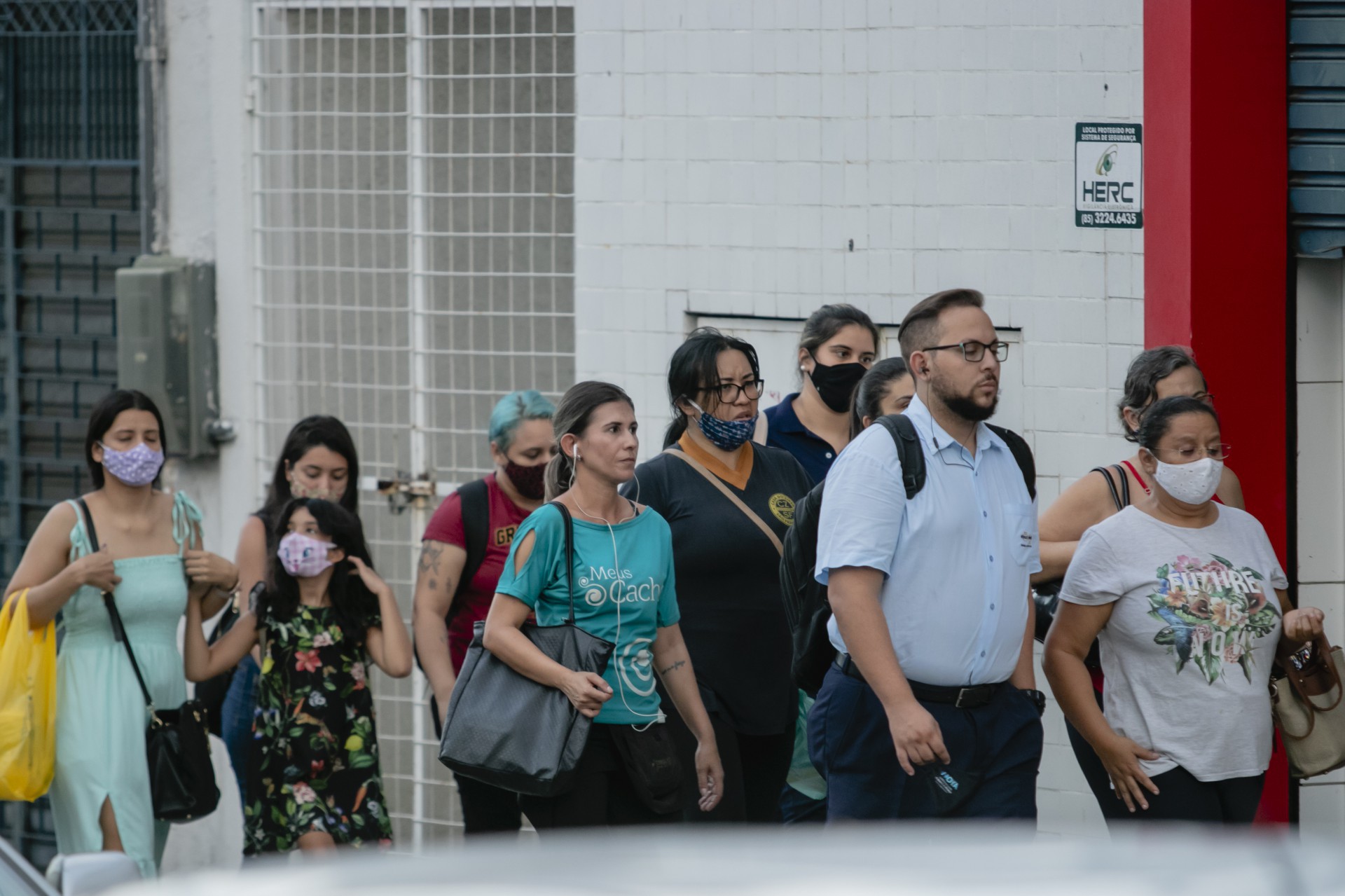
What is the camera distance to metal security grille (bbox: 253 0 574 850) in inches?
320

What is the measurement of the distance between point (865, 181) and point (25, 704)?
3.80 metres

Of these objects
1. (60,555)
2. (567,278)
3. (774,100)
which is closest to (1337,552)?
(774,100)

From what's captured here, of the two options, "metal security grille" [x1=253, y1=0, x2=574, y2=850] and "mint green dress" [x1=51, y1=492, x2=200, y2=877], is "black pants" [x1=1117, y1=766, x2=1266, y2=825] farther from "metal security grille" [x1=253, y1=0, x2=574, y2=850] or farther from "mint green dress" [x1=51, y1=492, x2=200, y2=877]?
"metal security grille" [x1=253, y1=0, x2=574, y2=850]

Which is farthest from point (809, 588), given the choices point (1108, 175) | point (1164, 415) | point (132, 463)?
point (132, 463)

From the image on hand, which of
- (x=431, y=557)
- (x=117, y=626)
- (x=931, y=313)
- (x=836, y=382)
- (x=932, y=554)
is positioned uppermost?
(x=931, y=313)

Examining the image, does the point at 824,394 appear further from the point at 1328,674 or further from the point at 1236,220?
the point at 1328,674

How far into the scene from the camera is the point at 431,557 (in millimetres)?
6227

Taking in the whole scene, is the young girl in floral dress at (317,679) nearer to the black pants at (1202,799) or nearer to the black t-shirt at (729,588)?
the black t-shirt at (729,588)

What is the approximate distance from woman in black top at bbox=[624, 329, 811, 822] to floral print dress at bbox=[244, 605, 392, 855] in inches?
50.4

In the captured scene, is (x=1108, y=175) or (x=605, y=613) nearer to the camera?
(x=605, y=613)

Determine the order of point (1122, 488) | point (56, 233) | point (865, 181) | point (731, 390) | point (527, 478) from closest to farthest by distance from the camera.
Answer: point (1122, 488), point (731, 390), point (527, 478), point (865, 181), point (56, 233)

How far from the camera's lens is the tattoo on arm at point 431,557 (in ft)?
20.4

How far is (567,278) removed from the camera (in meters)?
8.07

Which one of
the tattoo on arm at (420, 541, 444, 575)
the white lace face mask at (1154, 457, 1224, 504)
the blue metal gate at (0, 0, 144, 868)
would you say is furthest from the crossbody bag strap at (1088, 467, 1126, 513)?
the blue metal gate at (0, 0, 144, 868)
